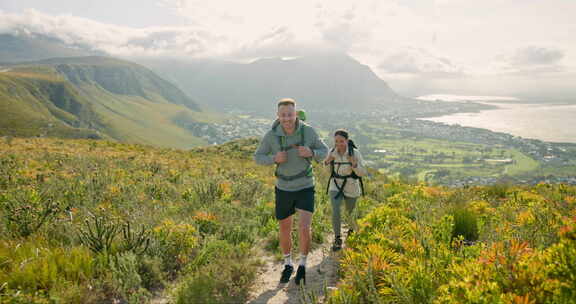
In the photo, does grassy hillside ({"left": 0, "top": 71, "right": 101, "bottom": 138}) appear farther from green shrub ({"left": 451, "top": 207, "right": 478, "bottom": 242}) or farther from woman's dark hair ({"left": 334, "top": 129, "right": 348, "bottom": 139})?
green shrub ({"left": 451, "top": 207, "right": 478, "bottom": 242})

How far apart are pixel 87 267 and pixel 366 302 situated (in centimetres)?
320

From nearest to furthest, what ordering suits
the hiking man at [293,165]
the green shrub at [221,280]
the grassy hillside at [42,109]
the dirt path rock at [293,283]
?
the green shrub at [221,280] → the dirt path rock at [293,283] → the hiking man at [293,165] → the grassy hillside at [42,109]

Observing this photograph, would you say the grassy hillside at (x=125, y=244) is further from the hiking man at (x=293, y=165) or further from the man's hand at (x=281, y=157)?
the man's hand at (x=281, y=157)

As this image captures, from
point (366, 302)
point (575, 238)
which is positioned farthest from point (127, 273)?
point (575, 238)

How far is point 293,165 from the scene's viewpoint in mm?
4133

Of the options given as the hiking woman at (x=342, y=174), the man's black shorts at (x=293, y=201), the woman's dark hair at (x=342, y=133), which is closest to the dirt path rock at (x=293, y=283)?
the hiking woman at (x=342, y=174)

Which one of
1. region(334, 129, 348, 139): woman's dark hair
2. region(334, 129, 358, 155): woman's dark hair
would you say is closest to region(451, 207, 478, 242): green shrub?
region(334, 129, 358, 155): woman's dark hair

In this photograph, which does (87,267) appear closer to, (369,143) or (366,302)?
(366,302)

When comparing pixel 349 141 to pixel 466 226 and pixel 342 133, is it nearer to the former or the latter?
pixel 342 133

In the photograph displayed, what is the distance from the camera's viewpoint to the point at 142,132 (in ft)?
555

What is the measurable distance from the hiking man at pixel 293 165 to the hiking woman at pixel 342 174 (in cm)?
115

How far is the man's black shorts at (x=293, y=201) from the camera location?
4160 millimetres

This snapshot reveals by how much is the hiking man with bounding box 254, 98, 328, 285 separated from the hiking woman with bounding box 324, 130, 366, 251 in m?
1.15

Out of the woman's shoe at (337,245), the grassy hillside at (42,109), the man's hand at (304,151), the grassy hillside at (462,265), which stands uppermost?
the grassy hillside at (42,109)
